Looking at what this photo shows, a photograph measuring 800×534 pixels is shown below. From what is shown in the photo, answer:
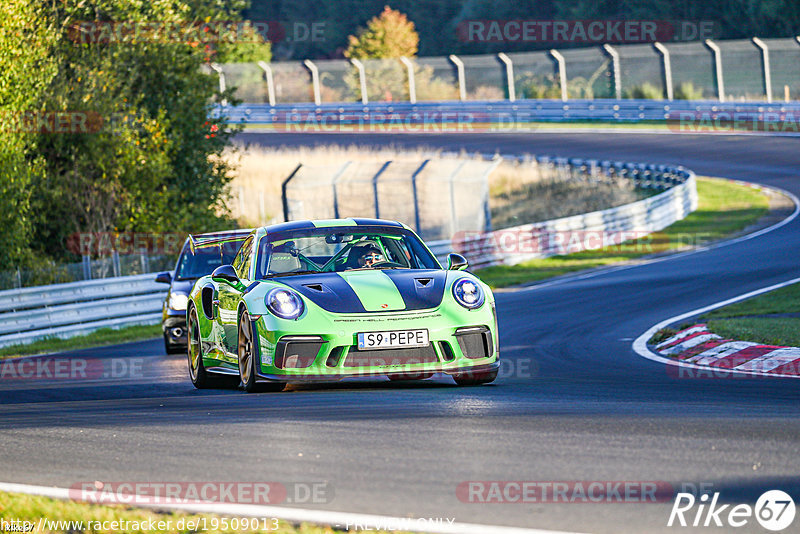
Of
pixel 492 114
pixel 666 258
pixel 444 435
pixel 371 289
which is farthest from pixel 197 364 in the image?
pixel 492 114

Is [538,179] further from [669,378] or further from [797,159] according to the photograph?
[669,378]

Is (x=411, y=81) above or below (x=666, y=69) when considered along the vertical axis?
above

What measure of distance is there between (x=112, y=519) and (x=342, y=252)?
483cm

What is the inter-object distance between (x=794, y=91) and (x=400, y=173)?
22.8 meters

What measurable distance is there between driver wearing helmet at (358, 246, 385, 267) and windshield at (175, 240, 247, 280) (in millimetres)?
5752

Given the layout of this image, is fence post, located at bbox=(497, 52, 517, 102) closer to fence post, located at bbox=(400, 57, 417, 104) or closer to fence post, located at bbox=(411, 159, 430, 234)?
fence post, located at bbox=(400, 57, 417, 104)

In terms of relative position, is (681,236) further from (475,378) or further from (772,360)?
(475,378)

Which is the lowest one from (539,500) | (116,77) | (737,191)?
(737,191)

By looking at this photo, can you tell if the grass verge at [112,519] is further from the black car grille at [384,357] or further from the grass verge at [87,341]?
the grass verge at [87,341]

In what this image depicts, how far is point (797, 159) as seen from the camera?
38.2m

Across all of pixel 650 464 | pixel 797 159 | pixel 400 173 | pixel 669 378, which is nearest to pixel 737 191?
pixel 797 159

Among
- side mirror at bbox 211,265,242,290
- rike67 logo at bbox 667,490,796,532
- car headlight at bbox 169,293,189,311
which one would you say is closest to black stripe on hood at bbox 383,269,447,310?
side mirror at bbox 211,265,242,290

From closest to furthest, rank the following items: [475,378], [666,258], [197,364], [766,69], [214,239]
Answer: [475,378]
[197,364]
[214,239]
[666,258]
[766,69]

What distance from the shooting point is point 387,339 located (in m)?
8.43
